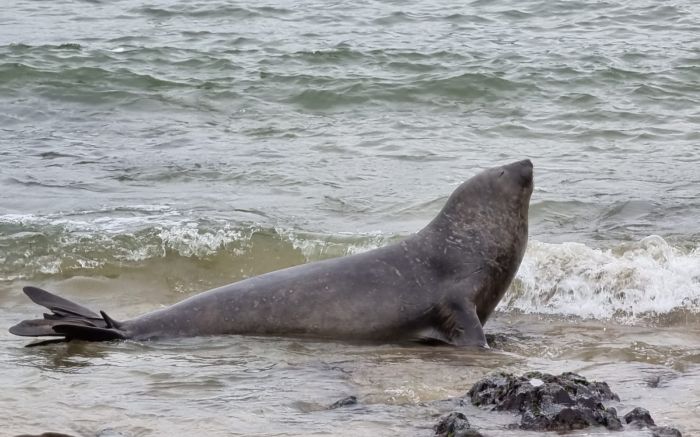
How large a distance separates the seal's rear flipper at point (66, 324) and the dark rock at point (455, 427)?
252 cm

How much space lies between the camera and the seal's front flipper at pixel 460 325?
20.2 ft

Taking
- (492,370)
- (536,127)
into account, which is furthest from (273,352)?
(536,127)

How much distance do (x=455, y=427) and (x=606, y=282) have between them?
12.7ft

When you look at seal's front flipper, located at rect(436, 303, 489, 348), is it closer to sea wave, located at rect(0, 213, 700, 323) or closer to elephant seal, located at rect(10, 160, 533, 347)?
elephant seal, located at rect(10, 160, 533, 347)

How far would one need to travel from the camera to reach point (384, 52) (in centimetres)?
1612

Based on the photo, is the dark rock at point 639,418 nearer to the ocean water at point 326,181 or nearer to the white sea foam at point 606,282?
the ocean water at point 326,181

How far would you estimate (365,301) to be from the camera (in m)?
6.37

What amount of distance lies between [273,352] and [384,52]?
35.0ft

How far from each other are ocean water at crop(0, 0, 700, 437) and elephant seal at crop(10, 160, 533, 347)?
173 mm


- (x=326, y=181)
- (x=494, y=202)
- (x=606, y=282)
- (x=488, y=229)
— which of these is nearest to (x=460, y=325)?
(x=488, y=229)

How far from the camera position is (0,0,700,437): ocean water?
16.6ft

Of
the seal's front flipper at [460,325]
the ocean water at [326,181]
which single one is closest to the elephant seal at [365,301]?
the seal's front flipper at [460,325]

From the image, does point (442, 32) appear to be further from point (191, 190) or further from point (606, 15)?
point (191, 190)

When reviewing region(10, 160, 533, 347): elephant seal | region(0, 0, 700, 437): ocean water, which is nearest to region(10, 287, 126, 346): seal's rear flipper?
region(10, 160, 533, 347): elephant seal
